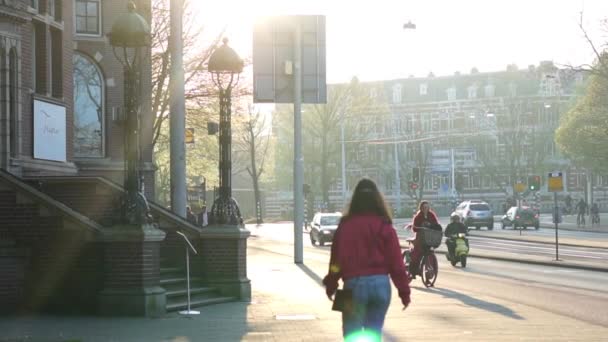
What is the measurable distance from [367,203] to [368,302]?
2.39ft

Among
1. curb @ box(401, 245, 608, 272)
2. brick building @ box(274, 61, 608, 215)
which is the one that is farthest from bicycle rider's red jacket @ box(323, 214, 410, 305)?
brick building @ box(274, 61, 608, 215)

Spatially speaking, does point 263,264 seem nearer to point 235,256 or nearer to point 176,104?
point 176,104

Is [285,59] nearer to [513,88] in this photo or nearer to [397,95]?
[513,88]

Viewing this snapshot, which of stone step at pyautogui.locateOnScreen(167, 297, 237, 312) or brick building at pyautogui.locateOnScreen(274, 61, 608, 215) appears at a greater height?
brick building at pyautogui.locateOnScreen(274, 61, 608, 215)

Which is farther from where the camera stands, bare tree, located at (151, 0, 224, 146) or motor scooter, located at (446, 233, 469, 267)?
bare tree, located at (151, 0, 224, 146)

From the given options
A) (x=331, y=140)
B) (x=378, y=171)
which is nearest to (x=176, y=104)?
(x=331, y=140)

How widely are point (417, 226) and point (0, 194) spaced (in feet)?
31.3

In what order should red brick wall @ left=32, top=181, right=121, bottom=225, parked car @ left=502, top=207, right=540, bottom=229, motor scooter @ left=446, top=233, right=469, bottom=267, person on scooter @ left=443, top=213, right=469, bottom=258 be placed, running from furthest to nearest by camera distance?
parked car @ left=502, top=207, right=540, bottom=229 < motor scooter @ left=446, top=233, right=469, bottom=267 < person on scooter @ left=443, top=213, right=469, bottom=258 < red brick wall @ left=32, top=181, right=121, bottom=225

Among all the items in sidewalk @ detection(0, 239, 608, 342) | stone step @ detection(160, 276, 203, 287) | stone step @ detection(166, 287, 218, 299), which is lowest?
sidewalk @ detection(0, 239, 608, 342)

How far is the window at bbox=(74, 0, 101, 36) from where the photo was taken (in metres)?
29.9

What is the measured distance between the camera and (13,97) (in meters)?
21.0

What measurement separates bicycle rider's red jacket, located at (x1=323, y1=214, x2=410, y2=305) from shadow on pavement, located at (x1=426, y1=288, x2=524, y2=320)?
826cm

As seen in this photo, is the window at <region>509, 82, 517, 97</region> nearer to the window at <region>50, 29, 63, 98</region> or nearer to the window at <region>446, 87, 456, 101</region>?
the window at <region>446, 87, 456, 101</region>

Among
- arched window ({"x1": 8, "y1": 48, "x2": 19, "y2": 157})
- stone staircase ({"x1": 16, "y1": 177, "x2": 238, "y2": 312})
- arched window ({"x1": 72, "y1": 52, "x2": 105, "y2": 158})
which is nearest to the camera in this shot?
stone staircase ({"x1": 16, "y1": 177, "x2": 238, "y2": 312})
